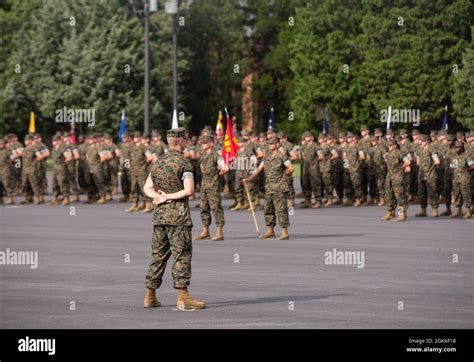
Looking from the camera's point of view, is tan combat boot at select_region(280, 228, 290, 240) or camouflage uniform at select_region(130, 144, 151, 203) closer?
tan combat boot at select_region(280, 228, 290, 240)

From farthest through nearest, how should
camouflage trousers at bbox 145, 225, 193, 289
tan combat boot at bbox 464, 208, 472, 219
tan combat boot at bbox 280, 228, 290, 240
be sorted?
1. tan combat boot at bbox 464, 208, 472, 219
2. tan combat boot at bbox 280, 228, 290, 240
3. camouflage trousers at bbox 145, 225, 193, 289

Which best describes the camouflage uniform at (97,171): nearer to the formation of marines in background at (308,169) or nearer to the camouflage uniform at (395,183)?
the formation of marines in background at (308,169)

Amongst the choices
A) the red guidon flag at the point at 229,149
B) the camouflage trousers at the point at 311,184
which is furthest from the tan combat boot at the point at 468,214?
the camouflage trousers at the point at 311,184

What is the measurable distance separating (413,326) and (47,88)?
2755 inches

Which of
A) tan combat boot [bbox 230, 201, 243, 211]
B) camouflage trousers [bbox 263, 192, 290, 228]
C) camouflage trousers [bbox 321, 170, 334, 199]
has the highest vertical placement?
camouflage trousers [bbox 321, 170, 334, 199]

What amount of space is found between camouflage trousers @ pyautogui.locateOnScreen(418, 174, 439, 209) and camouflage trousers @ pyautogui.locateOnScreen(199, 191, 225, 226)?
8.29 metres

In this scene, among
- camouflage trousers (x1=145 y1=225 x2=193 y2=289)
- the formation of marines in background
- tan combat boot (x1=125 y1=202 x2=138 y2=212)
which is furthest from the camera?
tan combat boot (x1=125 y1=202 x2=138 y2=212)

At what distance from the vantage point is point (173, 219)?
14531 millimetres

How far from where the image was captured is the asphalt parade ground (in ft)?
46.0

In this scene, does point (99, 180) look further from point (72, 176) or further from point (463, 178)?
point (463, 178)

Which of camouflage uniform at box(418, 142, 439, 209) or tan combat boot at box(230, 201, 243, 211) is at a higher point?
camouflage uniform at box(418, 142, 439, 209)

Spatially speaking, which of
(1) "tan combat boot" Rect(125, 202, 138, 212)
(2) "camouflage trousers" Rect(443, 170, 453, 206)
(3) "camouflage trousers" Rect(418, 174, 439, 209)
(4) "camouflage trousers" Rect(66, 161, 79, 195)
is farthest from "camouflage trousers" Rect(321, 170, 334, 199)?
(4) "camouflage trousers" Rect(66, 161, 79, 195)

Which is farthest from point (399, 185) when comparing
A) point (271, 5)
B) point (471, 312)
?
point (271, 5)

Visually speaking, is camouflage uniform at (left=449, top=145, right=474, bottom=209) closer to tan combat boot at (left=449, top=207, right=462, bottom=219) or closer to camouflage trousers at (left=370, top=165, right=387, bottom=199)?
tan combat boot at (left=449, top=207, right=462, bottom=219)
